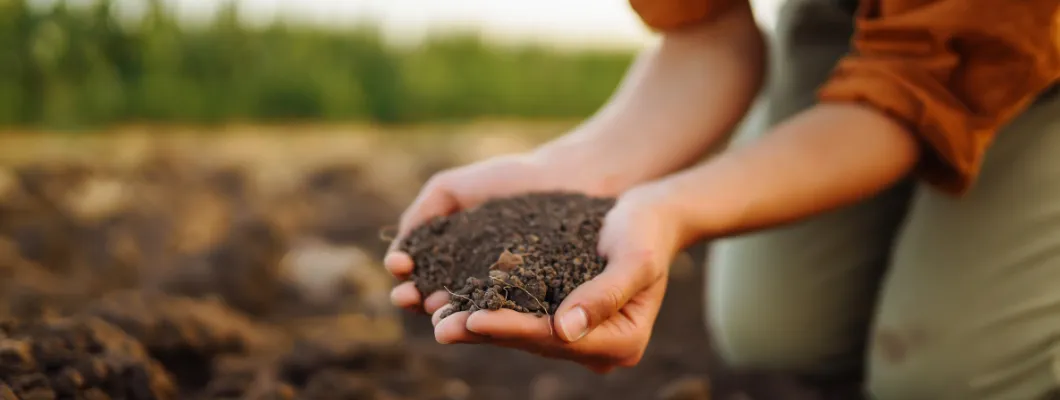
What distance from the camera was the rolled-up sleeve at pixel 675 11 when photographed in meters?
1.36

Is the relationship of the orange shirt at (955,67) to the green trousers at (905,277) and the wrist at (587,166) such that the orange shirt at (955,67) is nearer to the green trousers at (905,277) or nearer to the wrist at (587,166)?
the green trousers at (905,277)

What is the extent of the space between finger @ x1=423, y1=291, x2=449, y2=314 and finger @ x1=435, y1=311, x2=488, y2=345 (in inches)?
5.5

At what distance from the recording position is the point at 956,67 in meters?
1.21

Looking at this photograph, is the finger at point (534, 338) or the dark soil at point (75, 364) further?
the dark soil at point (75, 364)

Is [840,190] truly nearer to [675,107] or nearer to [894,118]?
[894,118]

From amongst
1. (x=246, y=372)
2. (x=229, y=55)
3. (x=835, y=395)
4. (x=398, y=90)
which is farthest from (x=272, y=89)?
(x=835, y=395)

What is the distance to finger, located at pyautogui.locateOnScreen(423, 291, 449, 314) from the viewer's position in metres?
1.08

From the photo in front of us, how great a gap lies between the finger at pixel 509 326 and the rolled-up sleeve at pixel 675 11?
2.08ft

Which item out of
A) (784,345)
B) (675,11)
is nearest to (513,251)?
(675,11)

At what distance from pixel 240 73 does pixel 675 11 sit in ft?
9.26

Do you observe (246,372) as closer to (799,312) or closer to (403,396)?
(403,396)

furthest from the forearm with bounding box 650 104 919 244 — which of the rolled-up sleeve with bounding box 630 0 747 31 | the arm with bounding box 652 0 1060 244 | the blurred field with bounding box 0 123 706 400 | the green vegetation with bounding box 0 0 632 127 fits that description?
the green vegetation with bounding box 0 0 632 127

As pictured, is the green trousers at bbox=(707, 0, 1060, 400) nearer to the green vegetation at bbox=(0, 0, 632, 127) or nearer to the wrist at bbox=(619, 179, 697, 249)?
the wrist at bbox=(619, 179, 697, 249)

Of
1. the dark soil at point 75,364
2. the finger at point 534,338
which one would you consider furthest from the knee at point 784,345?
the dark soil at point 75,364
